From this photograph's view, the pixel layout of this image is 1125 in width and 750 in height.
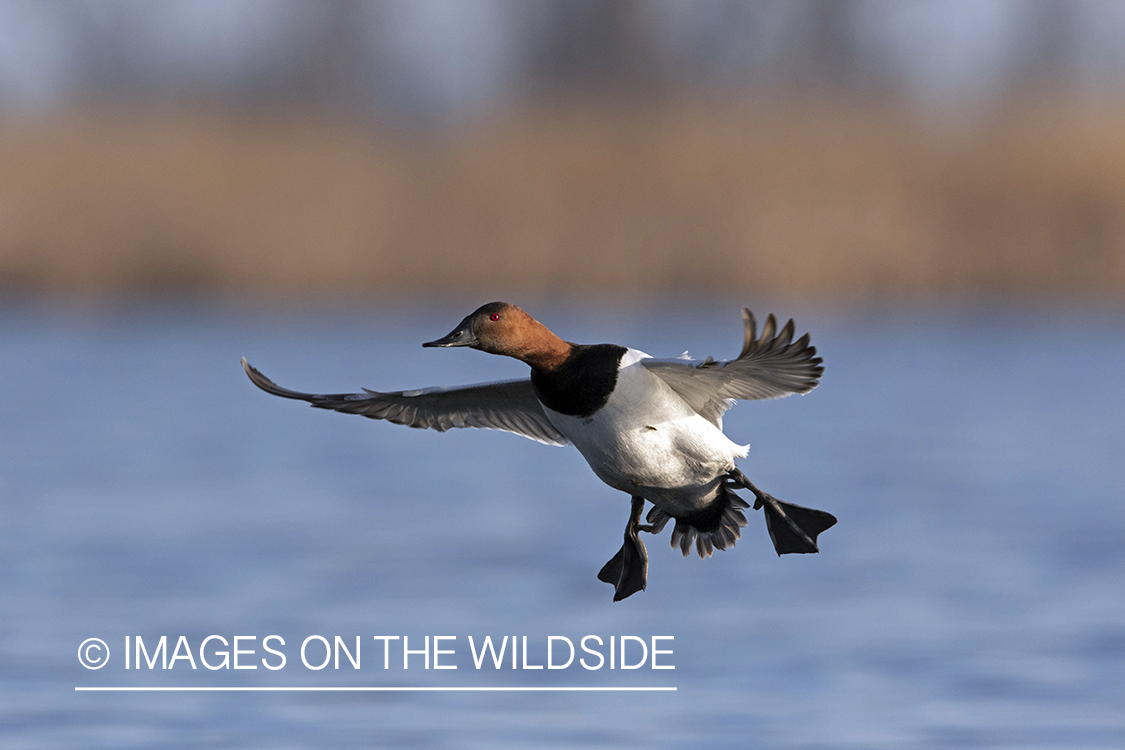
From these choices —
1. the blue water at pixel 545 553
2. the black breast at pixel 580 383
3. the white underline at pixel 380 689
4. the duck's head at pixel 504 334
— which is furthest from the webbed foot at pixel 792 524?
the white underline at pixel 380 689

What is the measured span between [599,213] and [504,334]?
14.1 meters

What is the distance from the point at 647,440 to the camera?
18.7 ft

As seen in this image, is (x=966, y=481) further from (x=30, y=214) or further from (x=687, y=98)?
(x=30, y=214)

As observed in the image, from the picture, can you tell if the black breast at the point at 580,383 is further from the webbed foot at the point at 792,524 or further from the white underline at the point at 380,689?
the white underline at the point at 380,689

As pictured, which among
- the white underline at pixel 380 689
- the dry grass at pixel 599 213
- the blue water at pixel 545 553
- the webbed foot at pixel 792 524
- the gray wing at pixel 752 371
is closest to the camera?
the gray wing at pixel 752 371

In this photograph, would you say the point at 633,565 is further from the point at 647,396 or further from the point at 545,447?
the point at 545,447

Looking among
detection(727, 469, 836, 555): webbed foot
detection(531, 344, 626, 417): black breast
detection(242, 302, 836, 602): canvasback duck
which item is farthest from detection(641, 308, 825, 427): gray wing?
detection(727, 469, 836, 555): webbed foot

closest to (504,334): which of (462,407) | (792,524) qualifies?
(462,407)

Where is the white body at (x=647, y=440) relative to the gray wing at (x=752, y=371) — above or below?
below

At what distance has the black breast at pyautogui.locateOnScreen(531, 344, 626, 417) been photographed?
223 inches

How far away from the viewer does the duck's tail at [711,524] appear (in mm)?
6273

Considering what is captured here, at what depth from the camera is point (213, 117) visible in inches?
861

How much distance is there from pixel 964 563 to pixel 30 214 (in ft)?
41.8

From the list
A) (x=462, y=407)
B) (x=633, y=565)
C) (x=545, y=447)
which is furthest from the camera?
(x=545, y=447)
